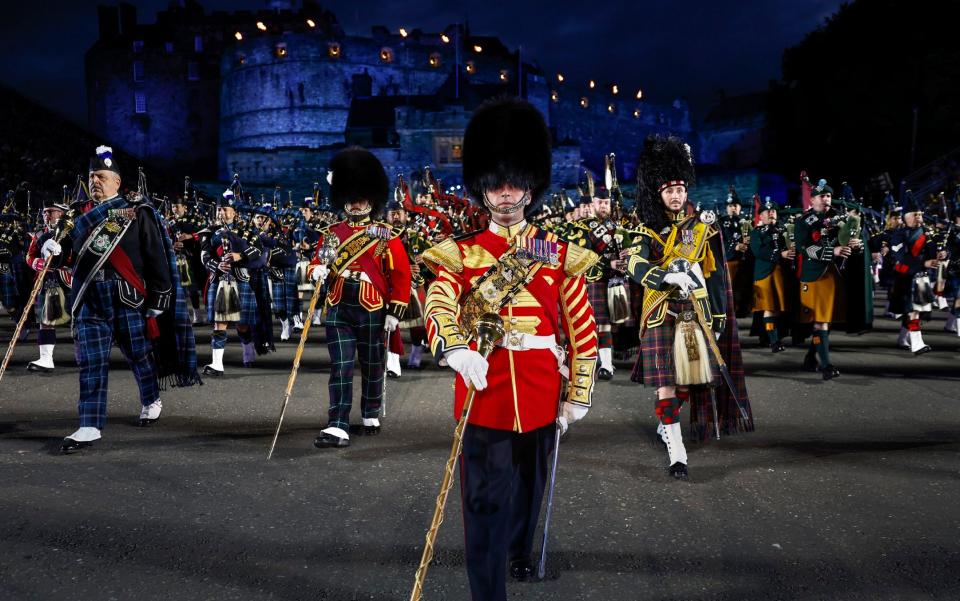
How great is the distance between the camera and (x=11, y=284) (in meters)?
14.8

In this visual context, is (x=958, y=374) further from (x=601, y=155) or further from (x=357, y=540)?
(x=601, y=155)

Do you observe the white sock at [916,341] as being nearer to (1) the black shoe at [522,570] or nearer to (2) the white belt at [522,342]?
(1) the black shoe at [522,570]

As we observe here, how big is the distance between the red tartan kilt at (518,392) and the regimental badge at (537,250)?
43 cm

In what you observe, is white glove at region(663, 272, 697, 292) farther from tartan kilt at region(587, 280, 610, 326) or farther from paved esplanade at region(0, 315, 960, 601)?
tartan kilt at region(587, 280, 610, 326)

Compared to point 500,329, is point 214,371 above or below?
below

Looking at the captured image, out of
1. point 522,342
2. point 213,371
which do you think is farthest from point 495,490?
point 213,371

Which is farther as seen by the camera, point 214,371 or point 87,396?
point 214,371

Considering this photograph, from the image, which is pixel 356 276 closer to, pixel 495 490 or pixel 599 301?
pixel 495 490

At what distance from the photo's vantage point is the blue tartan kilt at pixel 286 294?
14.1 m

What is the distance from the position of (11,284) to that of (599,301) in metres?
11.4

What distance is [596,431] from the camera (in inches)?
281

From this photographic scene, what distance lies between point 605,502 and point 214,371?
669 centimetres

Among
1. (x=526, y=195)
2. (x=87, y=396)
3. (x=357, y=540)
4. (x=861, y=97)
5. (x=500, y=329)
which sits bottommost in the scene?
(x=357, y=540)

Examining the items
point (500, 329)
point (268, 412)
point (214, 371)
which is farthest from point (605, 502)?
point (214, 371)
